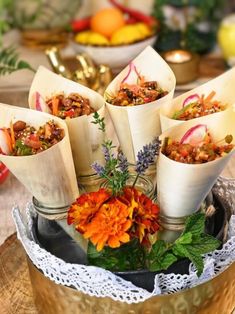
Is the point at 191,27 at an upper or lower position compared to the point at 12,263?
lower

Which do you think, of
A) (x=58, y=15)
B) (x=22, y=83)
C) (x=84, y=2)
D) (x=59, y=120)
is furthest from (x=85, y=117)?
(x=84, y=2)

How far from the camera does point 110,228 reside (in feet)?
1.78

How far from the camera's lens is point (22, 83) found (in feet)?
4.39

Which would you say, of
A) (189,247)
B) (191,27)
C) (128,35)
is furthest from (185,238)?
(191,27)

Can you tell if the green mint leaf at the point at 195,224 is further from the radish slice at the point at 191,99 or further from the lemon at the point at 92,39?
the lemon at the point at 92,39

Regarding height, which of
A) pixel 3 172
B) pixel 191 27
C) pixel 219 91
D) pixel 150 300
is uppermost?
pixel 219 91

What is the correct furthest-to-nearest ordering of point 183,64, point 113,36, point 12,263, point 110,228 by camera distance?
point 113,36
point 183,64
point 12,263
point 110,228

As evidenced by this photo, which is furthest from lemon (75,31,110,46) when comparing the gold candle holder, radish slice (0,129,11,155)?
radish slice (0,129,11,155)

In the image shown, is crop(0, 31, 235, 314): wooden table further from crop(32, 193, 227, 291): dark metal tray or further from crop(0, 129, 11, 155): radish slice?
crop(0, 129, 11, 155): radish slice

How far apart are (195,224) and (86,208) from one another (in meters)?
0.10

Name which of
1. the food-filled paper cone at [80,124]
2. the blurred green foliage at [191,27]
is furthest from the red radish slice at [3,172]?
the blurred green foliage at [191,27]

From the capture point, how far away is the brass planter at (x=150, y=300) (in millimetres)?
597

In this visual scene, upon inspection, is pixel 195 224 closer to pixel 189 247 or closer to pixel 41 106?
pixel 189 247

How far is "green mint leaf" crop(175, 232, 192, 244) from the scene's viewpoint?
0.57 m
